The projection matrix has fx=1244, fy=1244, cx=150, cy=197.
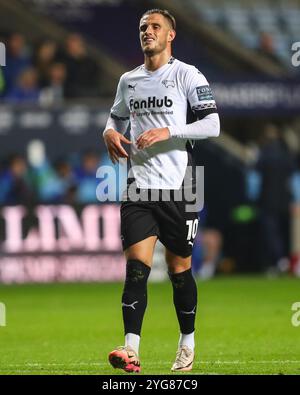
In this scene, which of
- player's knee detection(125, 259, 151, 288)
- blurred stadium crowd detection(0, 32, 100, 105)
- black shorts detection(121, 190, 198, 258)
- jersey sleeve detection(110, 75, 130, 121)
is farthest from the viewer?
blurred stadium crowd detection(0, 32, 100, 105)

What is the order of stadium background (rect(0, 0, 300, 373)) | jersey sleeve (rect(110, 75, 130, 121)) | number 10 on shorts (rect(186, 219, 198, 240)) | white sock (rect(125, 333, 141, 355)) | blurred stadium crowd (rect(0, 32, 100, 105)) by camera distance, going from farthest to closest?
1. blurred stadium crowd (rect(0, 32, 100, 105))
2. stadium background (rect(0, 0, 300, 373))
3. jersey sleeve (rect(110, 75, 130, 121))
4. number 10 on shorts (rect(186, 219, 198, 240))
5. white sock (rect(125, 333, 141, 355))

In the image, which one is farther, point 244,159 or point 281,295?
point 244,159

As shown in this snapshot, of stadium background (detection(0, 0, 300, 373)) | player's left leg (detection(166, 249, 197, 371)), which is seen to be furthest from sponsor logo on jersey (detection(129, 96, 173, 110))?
stadium background (detection(0, 0, 300, 373))

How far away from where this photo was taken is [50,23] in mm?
21328

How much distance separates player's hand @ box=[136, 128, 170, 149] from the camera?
26.3 feet

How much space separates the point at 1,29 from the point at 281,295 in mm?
7959

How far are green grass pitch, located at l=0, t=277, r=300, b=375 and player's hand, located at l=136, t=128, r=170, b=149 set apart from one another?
4.85 ft

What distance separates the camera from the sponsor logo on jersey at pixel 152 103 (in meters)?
8.33

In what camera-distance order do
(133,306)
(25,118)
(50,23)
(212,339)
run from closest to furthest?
(133,306), (212,339), (25,118), (50,23)

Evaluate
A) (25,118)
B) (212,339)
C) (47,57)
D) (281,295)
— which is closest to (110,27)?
(47,57)

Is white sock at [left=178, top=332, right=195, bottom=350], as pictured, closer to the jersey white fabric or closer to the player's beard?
the jersey white fabric

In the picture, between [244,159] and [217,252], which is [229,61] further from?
[217,252]

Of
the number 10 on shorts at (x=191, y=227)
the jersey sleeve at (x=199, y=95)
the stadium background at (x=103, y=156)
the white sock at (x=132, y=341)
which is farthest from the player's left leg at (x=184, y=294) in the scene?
the stadium background at (x=103, y=156)

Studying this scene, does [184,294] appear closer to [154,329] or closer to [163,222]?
[163,222]
